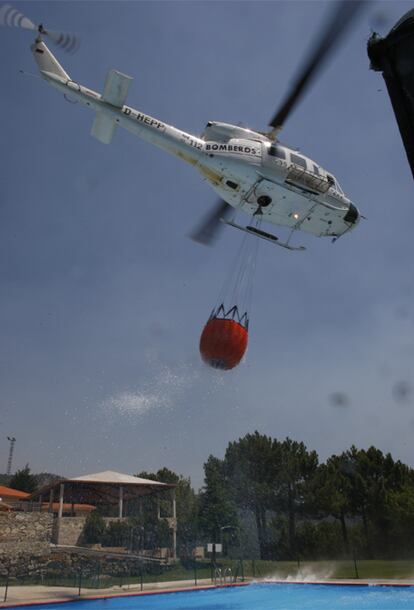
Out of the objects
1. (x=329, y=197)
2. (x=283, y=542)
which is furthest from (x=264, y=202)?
(x=283, y=542)

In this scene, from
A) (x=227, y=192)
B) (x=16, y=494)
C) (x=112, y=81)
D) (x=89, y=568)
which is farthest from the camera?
(x=16, y=494)

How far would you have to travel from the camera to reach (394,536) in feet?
112

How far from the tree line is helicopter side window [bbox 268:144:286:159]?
78.0 feet

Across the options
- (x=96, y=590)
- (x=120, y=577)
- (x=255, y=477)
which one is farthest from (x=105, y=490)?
(x=255, y=477)

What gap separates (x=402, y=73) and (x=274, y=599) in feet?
79.6

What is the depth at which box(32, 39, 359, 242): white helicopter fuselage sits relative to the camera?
629 inches

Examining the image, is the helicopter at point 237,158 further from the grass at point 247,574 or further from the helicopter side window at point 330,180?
the grass at point 247,574

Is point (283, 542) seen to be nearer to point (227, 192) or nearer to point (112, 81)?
point (227, 192)

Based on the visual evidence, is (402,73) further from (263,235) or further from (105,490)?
(105,490)

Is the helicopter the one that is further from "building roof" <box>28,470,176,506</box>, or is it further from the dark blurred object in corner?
"building roof" <box>28,470,176,506</box>

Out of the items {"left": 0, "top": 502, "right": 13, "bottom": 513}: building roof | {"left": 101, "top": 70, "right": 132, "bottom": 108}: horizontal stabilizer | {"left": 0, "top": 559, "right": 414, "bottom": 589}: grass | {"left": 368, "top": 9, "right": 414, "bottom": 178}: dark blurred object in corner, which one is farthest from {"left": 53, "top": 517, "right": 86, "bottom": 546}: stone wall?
{"left": 368, "top": 9, "right": 414, "bottom": 178}: dark blurred object in corner

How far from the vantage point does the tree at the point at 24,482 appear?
5912cm

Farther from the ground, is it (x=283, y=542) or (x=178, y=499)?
(x=178, y=499)

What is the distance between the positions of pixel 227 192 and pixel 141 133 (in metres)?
3.35
